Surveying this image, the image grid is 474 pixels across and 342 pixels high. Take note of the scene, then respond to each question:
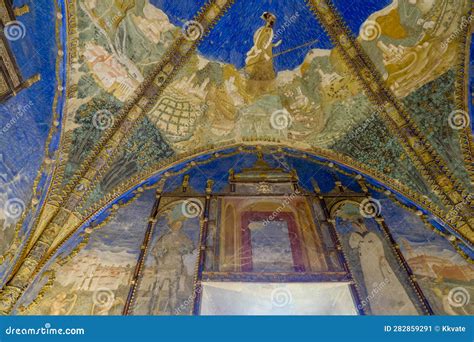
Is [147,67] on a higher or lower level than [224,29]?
lower

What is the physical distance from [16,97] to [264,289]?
4.96m

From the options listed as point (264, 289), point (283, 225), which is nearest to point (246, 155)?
point (283, 225)

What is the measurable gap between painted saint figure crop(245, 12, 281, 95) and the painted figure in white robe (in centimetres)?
389

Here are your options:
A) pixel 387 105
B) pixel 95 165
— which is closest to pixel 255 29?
pixel 387 105

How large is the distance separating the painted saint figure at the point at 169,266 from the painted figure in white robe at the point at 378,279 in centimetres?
280

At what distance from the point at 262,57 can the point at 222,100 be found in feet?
4.25

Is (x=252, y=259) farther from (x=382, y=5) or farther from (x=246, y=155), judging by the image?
(x=382, y=5)

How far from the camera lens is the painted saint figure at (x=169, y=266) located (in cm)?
555

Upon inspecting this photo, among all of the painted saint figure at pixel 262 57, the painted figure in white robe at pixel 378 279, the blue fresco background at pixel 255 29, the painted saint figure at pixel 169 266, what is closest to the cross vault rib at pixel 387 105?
the blue fresco background at pixel 255 29

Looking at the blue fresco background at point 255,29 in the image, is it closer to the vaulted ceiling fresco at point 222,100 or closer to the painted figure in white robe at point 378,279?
the vaulted ceiling fresco at point 222,100

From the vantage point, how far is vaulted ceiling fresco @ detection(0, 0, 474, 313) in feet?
→ 21.4

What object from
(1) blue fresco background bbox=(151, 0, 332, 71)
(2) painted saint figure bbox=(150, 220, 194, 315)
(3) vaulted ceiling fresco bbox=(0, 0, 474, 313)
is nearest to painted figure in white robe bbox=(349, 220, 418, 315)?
(3) vaulted ceiling fresco bbox=(0, 0, 474, 313)

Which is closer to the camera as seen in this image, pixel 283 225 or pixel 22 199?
pixel 22 199

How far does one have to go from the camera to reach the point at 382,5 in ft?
25.8
